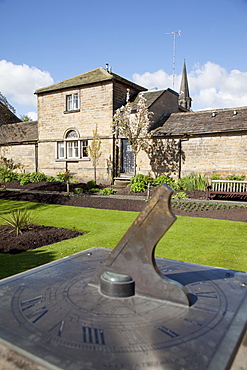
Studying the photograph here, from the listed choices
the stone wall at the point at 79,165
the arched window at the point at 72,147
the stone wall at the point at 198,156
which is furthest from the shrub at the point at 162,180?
the arched window at the point at 72,147

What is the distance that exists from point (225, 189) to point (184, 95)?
43.5m

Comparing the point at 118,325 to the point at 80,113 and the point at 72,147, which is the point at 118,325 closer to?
the point at 80,113

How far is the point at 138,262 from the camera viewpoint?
9.83 ft

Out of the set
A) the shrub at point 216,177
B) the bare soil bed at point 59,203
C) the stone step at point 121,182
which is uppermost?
the shrub at point 216,177

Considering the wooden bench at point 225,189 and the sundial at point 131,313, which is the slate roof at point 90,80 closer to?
the wooden bench at point 225,189

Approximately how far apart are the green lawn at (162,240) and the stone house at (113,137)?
999cm

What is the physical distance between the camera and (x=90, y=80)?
23.0 m

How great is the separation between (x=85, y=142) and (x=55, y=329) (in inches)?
875

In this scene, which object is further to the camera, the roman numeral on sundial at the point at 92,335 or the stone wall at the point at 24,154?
the stone wall at the point at 24,154

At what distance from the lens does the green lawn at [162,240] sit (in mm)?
5613

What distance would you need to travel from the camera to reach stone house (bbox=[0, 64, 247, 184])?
1884cm

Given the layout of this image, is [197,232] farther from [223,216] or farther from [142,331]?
[142,331]

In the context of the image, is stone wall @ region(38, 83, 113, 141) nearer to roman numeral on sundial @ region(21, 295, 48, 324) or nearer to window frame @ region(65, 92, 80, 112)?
window frame @ region(65, 92, 80, 112)

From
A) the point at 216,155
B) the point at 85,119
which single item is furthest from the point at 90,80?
the point at 216,155
